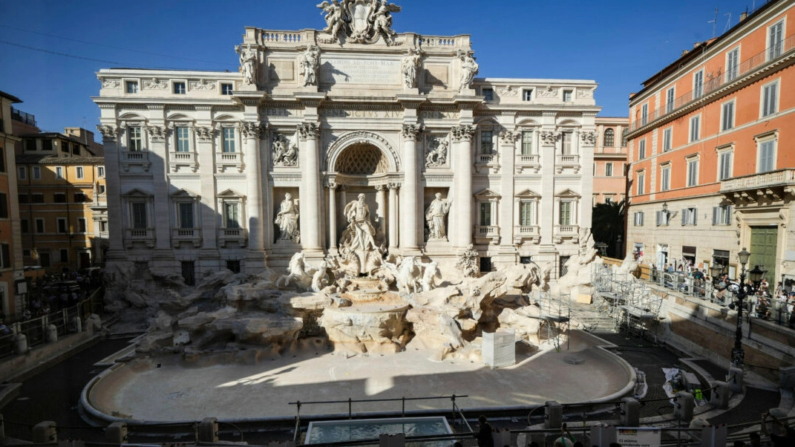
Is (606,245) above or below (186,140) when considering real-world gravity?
below

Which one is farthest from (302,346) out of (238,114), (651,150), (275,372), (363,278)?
(651,150)

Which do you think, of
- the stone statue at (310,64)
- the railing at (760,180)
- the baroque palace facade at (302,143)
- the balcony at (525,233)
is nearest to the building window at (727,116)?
the railing at (760,180)

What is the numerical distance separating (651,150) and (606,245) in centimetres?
950

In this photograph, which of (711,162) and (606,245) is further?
(606,245)

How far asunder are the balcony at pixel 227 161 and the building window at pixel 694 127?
29.3 meters

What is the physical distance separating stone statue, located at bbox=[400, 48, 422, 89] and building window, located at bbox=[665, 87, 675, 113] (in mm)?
18285

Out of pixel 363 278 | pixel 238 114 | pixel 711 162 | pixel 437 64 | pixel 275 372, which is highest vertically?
pixel 437 64

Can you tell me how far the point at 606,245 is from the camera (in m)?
34.3

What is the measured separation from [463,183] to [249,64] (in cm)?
1509

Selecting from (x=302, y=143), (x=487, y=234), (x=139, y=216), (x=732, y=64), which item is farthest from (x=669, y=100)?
(x=139, y=216)

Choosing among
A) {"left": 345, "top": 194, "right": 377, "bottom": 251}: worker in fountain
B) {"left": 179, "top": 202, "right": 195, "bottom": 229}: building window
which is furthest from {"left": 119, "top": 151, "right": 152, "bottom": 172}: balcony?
{"left": 345, "top": 194, "right": 377, "bottom": 251}: worker in fountain

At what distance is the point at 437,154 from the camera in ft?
82.3

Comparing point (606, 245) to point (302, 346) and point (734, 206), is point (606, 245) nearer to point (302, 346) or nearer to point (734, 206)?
point (734, 206)

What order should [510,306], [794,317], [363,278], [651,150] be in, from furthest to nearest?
1. [651,150]
2. [363,278]
3. [510,306]
4. [794,317]
